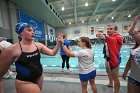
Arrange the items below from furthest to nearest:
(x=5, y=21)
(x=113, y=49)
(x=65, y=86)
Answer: (x=5, y=21) → (x=65, y=86) → (x=113, y=49)

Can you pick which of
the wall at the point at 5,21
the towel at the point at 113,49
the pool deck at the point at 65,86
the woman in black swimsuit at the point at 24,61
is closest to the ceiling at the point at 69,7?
the wall at the point at 5,21

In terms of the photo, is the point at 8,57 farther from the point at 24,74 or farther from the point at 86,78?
the point at 86,78

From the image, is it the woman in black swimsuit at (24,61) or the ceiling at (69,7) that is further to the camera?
the ceiling at (69,7)

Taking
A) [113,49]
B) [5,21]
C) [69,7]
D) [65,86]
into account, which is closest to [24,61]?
[113,49]

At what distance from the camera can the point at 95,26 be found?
2919 centimetres

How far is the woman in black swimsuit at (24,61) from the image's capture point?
1771 millimetres

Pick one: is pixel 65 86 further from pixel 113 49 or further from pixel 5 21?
pixel 5 21

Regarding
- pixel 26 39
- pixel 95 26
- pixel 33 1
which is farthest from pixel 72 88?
pixel 95 26

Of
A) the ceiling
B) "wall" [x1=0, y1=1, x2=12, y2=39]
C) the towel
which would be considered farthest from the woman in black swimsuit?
the ceiling

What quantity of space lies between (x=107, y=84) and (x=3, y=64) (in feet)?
9.54

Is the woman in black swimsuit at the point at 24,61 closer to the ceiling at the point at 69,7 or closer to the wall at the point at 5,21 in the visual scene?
the wall at the point at 5,21

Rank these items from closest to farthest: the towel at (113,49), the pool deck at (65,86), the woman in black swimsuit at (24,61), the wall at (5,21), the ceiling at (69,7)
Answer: the woman in black swimsuit at (24,61) < the towel at (113,49) < the pool deck at (65,86) < the wall at (5,21) < the ceiling at (69,7)

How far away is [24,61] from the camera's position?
1.79 m

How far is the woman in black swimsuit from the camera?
5.81 ft
